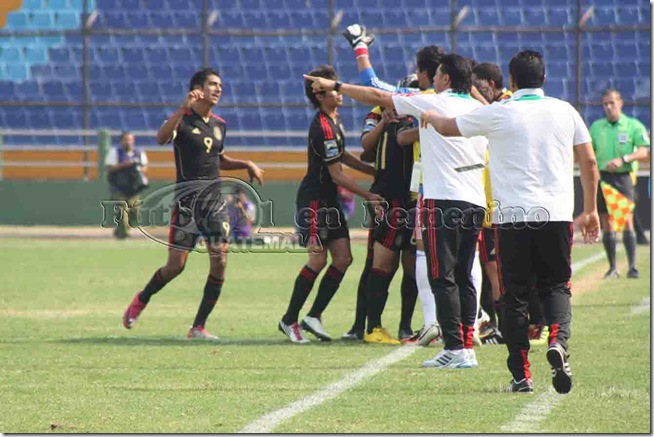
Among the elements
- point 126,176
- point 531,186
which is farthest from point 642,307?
point 126,176

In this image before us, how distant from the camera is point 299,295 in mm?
10773

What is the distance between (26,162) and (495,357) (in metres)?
21.5

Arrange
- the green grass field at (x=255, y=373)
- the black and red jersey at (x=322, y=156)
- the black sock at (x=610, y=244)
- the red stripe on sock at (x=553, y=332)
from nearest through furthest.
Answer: the green grass field at (x=255, y=373), the red stripe on sock at (x=553, y=332), the black and red jersey at (x=322, y=156), the black sock at (x=610, y=244)

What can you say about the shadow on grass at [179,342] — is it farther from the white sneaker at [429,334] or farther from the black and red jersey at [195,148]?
the black and red jersey at [195,148]

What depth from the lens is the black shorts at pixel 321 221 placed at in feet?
35.1

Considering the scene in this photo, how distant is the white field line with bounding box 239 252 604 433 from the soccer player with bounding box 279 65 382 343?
1.41m

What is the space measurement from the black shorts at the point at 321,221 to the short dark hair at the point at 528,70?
3175mm

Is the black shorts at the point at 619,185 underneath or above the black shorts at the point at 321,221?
underneath

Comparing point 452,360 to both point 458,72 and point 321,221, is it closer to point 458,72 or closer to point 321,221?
point 458,72

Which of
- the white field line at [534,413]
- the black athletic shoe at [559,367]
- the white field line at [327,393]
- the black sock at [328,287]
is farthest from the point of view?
the black sock at [328,287]

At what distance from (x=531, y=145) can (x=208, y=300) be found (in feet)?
13.6

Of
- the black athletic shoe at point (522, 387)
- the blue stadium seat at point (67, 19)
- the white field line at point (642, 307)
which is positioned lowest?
the white field line at point (642, 307)

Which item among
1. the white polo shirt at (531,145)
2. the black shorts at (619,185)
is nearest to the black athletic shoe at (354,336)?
the white polo shirt at (531,145)

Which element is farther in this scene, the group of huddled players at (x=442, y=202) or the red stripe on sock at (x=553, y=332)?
the group of huddled players at (x=442, y=202)
